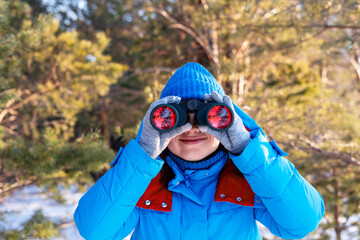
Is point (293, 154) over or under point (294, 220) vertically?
under

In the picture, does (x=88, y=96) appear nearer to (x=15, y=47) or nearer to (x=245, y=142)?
(x=15, y=47)

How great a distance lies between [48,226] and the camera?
9.93 ft

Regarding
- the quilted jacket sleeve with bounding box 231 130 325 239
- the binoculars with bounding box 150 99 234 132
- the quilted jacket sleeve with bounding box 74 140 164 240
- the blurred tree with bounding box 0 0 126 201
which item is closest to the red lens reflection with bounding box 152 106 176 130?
the binoculars with bounding box 150 99 234 132

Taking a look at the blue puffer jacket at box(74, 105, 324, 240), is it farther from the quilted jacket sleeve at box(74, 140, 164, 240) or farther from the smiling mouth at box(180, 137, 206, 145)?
the smiling mouth at box(180, 137, 206, 145)

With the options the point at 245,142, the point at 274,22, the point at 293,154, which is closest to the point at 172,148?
the point at 245,142

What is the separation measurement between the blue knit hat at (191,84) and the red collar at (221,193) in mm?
362

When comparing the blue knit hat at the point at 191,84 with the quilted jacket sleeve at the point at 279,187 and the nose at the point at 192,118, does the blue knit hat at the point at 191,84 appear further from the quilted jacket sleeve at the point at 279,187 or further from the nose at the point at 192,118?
the quilted jacket sleeve at the point at 279,187

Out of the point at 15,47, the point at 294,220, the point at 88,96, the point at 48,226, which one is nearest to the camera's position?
the point at 294,220

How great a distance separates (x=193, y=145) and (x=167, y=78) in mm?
2720

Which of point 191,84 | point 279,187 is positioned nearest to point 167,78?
point 191,84

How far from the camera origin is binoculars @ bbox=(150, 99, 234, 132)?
3.84 feet

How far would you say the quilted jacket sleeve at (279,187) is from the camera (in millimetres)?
1134

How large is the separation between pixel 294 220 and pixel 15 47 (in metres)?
2.07

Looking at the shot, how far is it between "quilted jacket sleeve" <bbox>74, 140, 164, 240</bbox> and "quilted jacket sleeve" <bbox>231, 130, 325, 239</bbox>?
0.34 meters
